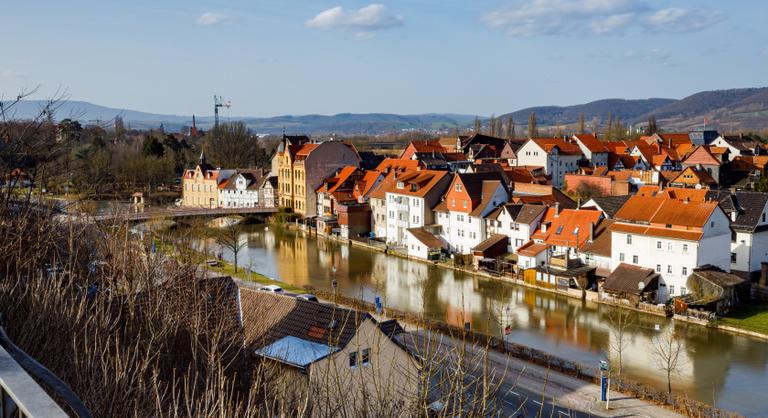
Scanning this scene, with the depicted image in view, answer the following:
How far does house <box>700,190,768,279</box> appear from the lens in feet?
54.2

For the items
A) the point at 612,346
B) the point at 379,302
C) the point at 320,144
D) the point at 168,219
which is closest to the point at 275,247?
the point at 168,219

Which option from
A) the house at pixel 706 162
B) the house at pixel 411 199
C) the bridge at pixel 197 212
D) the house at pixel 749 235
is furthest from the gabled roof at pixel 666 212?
the house at pixel 706 162

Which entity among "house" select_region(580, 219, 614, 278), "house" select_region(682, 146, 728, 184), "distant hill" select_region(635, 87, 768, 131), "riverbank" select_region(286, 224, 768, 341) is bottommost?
"riverbank" select_region(286, 224, 768, 341)

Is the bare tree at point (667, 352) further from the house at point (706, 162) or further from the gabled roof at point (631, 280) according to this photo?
the house at point (706, 162)

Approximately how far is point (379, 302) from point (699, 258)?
7.11 meters

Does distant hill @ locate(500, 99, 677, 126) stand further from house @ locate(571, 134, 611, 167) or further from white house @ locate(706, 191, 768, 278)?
white house @ locate(706, 191, 768, 278)

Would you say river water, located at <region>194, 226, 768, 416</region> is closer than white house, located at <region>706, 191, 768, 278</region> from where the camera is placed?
Yes

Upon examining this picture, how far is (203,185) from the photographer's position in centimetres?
3425

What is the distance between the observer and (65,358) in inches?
136

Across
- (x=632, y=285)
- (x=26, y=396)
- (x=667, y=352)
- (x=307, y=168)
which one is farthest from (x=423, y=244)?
(x=26, y=396)

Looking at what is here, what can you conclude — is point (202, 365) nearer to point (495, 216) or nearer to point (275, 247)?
point (495, 216)

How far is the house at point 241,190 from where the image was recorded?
32.7 m

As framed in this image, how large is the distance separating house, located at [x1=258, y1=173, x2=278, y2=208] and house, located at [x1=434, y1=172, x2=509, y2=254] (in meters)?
12.4

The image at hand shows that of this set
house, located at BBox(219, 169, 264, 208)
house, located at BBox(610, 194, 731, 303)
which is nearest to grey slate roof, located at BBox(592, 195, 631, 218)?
house, located at BBox(610, 194, 731, 303)
